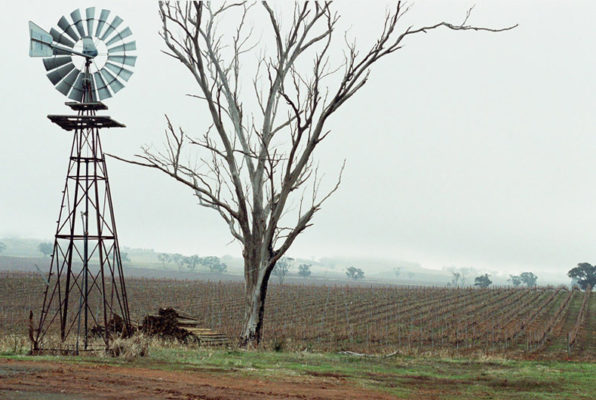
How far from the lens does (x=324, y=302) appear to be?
57312 millimetres

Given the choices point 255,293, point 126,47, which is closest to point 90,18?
point 126,47

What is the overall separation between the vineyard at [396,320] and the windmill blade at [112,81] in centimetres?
906

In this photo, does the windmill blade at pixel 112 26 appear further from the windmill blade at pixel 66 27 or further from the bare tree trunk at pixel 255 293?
the bare tree trunk at pixel 255 293

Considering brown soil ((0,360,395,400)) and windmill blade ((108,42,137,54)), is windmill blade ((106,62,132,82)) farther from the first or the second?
brown soil ((0,360,395,400))

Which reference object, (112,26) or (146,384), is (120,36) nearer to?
(112,26)

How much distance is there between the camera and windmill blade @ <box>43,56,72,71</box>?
17750 mm

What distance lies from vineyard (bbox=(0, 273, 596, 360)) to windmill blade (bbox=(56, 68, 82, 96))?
976 centimetres

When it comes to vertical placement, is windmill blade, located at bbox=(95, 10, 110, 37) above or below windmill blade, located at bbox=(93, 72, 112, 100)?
above

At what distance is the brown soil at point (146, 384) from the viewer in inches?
366

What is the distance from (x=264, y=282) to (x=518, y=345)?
18.5 meters

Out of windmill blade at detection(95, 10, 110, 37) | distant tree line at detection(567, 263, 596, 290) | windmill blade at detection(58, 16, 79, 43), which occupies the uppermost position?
windmill blade at detection(95, 10, 110, 37)

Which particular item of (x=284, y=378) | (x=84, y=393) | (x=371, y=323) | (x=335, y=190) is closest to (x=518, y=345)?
(x=371, y=323)

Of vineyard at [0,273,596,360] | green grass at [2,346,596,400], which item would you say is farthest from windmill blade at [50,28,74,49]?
vineyard at [0,273,596,360]

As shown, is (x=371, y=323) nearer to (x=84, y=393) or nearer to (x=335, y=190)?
(x=335, y=190)
